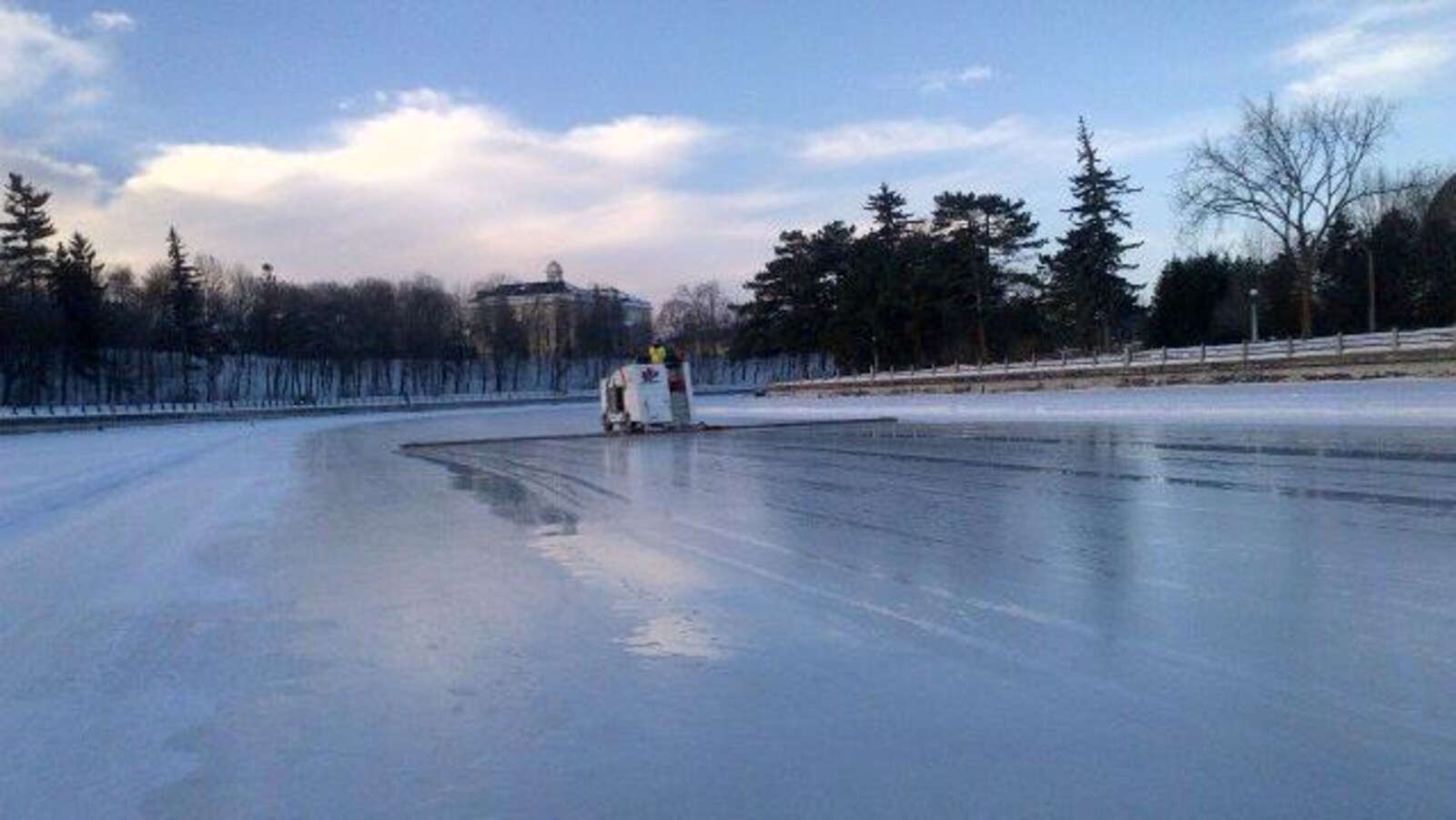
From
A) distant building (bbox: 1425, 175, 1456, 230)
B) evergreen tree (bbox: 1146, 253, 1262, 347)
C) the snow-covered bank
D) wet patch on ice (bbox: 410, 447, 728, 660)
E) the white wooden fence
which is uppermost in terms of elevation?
distant building (bbox: 1425, 175, 1456, 230)

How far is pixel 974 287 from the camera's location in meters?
Result: 75.4

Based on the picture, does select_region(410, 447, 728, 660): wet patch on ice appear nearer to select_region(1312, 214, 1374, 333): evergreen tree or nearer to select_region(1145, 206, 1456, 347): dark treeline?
select_region(1145, 206, 1456, 347): dark treeline

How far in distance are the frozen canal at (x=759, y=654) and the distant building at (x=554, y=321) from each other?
130 meters

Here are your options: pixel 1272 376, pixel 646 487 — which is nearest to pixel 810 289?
pixel 1272 376

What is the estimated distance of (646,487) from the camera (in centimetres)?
1647

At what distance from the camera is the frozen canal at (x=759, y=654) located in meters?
4.44

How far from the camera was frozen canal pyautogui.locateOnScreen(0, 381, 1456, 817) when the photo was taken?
4.44 m

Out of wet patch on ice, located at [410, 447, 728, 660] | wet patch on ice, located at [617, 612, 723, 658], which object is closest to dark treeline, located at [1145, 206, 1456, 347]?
wet patch on ice, located at [410, 447, 728, 660]

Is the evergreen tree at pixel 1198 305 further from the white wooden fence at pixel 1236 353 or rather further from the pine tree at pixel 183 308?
the pine tree at pixel 183 308

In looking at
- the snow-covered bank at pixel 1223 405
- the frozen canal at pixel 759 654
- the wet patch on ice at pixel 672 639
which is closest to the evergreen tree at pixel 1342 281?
the snow-covered bank at pixel 1223 405

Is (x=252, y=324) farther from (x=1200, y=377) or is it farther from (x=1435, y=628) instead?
(x=1435, y=628)

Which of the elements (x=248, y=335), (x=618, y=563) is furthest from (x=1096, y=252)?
(x=248, y=335)

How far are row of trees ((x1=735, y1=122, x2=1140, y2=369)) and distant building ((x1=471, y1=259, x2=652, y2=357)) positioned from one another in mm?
63611

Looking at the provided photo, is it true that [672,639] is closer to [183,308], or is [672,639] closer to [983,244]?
[983,244]
